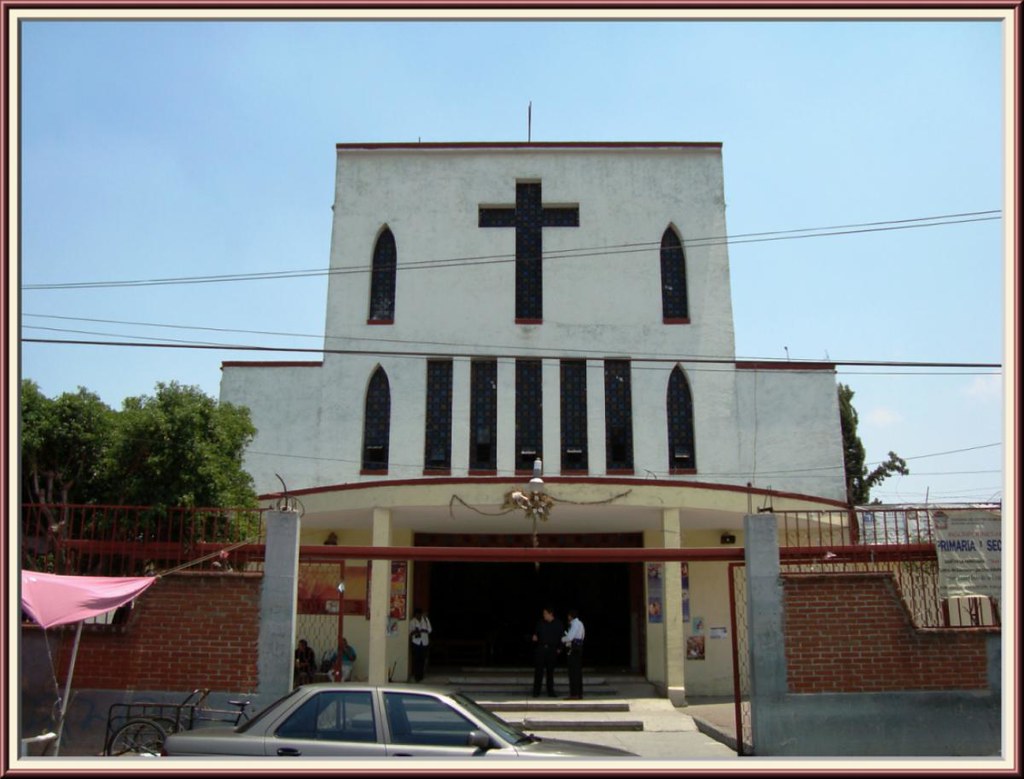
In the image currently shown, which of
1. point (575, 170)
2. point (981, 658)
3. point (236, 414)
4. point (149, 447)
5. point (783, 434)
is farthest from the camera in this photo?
point (575, 170)

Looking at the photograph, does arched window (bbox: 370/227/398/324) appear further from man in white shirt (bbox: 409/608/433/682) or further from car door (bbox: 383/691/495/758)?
car door (bbox: 383/691/495/758)

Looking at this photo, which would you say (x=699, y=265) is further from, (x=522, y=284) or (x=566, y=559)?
(x=566, y=559)

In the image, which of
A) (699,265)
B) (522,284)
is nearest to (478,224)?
(522,284)

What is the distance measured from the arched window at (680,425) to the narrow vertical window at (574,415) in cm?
230

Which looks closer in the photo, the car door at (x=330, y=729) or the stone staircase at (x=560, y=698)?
the car door at (x=330, y=729)

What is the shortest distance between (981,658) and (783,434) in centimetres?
1406

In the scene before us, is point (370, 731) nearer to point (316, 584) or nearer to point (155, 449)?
point (316, 584)

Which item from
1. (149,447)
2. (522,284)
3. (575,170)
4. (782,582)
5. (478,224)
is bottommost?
(782,582)

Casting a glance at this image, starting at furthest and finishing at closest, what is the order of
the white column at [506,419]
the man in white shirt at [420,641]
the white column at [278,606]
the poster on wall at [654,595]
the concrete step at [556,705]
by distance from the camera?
the white column at [506,419] < the poster on wall at [654,595] < the man in white shirt at [420,641] < the concrete step at [556,705] < the white column at [278,606]

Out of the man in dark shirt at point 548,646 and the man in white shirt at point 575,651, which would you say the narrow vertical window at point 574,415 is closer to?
the man in dark shirt at point 548,646

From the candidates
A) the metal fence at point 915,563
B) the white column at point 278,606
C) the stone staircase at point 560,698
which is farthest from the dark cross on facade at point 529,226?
the white column at point 278,606

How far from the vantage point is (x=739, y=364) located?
24344mm

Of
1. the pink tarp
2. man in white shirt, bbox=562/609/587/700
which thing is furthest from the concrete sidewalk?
the pink tarp

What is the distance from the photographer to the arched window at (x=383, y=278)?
82.3 feet
